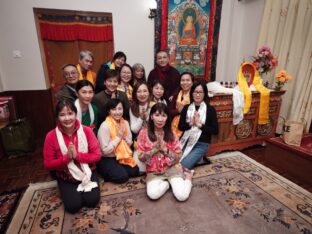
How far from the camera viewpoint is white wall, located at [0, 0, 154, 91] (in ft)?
9.00

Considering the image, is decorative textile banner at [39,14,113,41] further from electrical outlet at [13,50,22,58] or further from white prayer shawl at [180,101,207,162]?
white prayer shawl at [180,101,207,162]

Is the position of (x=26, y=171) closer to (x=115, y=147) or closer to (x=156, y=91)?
(x=115, y=147)

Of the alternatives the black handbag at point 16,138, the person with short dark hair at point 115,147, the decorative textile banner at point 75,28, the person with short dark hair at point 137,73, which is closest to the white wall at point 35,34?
the decorative textile banner at point 75,28

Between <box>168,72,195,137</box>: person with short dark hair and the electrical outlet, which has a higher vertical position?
the electrical outlet

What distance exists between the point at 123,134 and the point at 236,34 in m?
3.22

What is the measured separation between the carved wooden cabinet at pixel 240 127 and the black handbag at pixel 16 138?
8.17ft

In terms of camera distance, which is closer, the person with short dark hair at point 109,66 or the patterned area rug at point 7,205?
the patterned area rug at point 7,205

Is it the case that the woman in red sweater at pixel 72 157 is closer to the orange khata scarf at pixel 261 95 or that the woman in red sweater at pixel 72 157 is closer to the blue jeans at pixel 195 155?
the blue jeans at pixel 195 155

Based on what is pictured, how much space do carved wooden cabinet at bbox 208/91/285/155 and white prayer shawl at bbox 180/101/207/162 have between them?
0.86 feet

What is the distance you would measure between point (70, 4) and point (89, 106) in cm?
191

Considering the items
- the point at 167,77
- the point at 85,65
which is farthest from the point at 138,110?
the point at 85,65

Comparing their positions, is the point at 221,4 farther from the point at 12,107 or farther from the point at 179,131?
the point at 12,107

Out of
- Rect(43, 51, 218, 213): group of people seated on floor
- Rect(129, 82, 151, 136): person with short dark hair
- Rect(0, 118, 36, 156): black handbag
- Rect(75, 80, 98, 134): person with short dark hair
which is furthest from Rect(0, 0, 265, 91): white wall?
Rect(75, 80, 98, 134): person with short dark hair

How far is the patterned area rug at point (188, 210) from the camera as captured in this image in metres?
1.42
